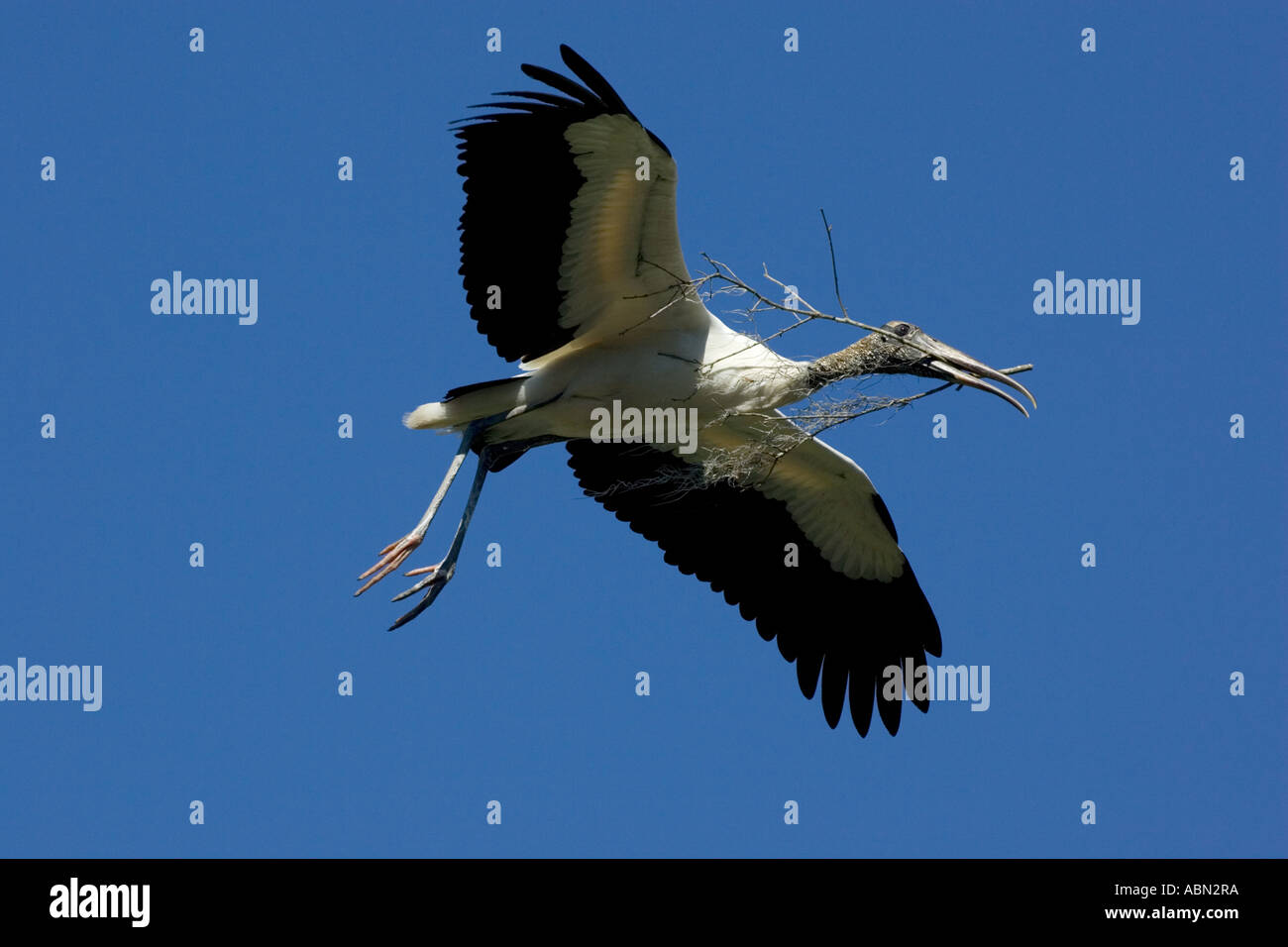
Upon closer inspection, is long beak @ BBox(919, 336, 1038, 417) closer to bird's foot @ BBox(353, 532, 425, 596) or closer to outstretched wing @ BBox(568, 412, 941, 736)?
outstretched wing @ BBox(568, 412, 941, 736)

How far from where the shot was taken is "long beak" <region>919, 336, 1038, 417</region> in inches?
421

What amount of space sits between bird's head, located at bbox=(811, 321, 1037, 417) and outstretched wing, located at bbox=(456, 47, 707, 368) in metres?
0.95

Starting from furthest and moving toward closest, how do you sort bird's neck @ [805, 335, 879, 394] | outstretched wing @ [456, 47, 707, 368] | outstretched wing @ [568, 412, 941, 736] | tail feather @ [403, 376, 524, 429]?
outstretched wing @ [568, 412, 941, 736]
tail feather @ [403, 376, 524, 429]
bird's neck @ [805, 335, 879, 394]
outstretched wing @ [456, 47, 707, 368]

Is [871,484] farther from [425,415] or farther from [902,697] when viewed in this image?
[425,415]

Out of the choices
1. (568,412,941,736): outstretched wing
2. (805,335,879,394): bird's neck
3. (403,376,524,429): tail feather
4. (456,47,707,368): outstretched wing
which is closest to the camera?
(456,47,707,368): outstretched wing

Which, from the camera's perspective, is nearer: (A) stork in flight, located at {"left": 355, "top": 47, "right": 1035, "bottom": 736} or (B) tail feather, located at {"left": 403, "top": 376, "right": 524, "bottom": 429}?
(A) stork in flight, located at {"left": 355, "top": 47, "right": 1035, "bottom": 736}

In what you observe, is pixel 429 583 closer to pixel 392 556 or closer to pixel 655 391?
pixel 392 556

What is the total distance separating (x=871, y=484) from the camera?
1230cm

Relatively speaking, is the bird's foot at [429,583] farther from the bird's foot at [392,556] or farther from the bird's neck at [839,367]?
the bird's neck at [839,367]

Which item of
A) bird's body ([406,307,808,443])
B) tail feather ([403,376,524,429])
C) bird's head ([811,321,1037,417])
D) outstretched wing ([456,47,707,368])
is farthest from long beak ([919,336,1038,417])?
tail feather ([403,376,524,429])
